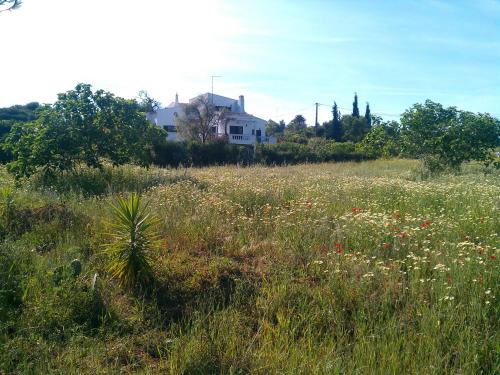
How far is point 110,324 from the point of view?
3.88 metres

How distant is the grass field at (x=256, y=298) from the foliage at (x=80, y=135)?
4.01 m

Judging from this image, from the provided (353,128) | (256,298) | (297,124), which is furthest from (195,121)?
(256,298)

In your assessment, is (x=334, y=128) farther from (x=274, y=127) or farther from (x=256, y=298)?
(x=256, y=298)

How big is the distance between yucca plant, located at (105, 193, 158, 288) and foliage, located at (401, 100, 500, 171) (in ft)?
51.4

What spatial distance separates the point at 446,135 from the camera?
17.3 m

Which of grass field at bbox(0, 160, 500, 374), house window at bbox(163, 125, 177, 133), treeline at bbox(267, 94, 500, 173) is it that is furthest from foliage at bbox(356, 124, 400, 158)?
house window at bbox(163, 125, 177, 133)

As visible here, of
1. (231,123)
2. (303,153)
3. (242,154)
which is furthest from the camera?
(231,123)

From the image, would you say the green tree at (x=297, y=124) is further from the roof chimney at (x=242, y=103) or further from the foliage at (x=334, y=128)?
the roof chimney at (x=242, y=103)

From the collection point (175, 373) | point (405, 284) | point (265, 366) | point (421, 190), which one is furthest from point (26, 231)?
point (421, 190)

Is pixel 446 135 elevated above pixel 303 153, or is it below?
above

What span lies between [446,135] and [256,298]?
618 inches

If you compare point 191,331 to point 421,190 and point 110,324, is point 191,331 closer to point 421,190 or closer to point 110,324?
point 110,324

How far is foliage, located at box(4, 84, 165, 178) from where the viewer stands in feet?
33.8

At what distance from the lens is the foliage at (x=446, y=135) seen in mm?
17203
